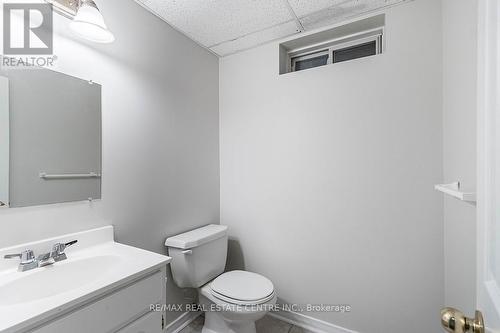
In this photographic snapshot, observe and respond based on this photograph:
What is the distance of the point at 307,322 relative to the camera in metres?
1.75

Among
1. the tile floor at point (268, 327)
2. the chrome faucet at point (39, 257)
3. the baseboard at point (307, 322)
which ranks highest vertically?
the chrome faucet at point (39, 257)

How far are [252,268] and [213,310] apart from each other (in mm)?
512

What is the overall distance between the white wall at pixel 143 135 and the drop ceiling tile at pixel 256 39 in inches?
6.4

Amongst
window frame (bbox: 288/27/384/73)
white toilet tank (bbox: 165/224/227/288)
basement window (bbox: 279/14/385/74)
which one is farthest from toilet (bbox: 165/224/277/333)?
window frame (bbox: 288/27/384/73)

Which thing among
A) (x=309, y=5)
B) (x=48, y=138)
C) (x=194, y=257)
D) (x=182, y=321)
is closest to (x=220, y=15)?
(x=309, y=5)

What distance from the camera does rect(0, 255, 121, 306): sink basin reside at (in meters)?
0.84

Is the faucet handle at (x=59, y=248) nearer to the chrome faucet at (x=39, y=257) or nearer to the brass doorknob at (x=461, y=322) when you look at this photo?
the chrome faucet at (x=39, y=257)

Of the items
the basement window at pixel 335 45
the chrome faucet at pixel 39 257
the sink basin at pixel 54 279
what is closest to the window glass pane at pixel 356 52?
the basement window at pixel 335 45

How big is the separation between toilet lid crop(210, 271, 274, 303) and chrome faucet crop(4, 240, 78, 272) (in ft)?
2.94

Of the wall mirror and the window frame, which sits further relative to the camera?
the window frame

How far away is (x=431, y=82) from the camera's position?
→ 1361mm

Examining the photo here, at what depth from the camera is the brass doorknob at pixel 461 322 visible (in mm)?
460

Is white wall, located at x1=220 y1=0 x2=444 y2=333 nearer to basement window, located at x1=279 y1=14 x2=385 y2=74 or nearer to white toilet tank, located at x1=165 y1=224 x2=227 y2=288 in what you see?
basement window, located at x1=279 y1=14 x2=385 y2=74

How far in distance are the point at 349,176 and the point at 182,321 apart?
1661 mm
